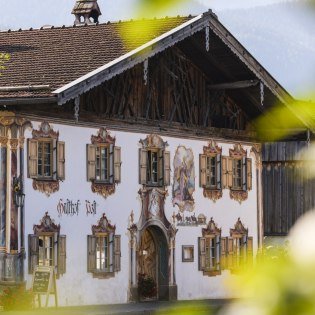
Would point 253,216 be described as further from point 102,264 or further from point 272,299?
point 272,299

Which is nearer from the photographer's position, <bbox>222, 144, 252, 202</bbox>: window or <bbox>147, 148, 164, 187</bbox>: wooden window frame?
<bbox>147, 148, 164, 187</bbox>: wooden window frame

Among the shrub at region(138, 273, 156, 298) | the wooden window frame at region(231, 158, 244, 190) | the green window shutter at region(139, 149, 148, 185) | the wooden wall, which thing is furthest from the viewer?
the wooden wall

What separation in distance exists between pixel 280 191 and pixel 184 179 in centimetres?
920

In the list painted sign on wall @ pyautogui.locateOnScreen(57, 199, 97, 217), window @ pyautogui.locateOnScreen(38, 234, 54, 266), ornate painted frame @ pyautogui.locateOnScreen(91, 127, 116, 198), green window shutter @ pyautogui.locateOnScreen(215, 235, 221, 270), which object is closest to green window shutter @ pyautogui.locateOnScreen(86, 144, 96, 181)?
ornate painted frame @ pyautogui.locateOnScreen(91, 127, 116, 198)

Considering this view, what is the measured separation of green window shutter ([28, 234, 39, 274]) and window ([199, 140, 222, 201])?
7430mm

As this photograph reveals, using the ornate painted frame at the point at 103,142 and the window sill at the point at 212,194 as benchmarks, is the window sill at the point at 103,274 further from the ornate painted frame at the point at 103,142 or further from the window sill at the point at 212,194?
the window sill at the point at 212,194

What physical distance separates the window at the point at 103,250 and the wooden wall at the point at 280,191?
40.7ft

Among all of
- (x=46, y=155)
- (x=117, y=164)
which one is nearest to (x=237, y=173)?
(x=117, y=164)

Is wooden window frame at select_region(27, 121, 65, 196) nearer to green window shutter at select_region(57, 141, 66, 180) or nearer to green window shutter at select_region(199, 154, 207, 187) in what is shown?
green window shutter at select_region(57, 141, 66, 180)

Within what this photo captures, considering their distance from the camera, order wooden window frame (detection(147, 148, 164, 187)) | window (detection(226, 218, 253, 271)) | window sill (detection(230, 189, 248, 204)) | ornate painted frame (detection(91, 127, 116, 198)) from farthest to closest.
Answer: window sill (detection(230, 189, 248, 204)), window (detection(226, 218, 253, 271)), wooden window frame (detection(147, 148, 164, 187)), ornate painted frame (detection(91, 127, 116, 198))

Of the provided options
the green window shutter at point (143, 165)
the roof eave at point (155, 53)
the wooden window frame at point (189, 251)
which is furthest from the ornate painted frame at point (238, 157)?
the green window shutter at point (143, 165)

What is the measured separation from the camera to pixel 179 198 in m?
30.8

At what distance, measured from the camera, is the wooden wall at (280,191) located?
3947 centimetres

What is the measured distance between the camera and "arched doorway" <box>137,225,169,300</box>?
29594 mm
